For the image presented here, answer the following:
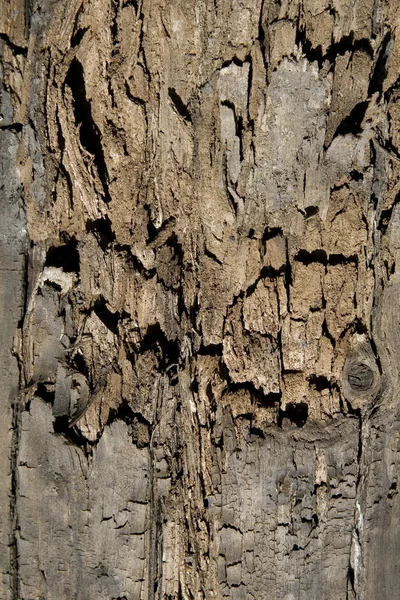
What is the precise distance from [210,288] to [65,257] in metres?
0.42

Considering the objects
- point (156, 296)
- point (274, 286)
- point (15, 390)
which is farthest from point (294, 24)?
point (15, 390)

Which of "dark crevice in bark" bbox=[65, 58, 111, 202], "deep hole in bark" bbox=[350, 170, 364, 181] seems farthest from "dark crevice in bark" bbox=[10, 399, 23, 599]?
"deep hole in bark" bbox=[350, 170, 364, 181]

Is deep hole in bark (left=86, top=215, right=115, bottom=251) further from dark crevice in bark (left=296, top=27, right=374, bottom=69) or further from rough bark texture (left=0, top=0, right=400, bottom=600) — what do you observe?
dark crevice in bark (left=296, top=27, right=374, bottom=69)

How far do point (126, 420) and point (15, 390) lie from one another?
0.35 m

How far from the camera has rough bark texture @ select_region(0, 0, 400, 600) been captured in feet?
4.87

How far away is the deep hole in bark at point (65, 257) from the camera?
61.9 inches

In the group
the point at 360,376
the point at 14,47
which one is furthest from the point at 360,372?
the point at 14,47

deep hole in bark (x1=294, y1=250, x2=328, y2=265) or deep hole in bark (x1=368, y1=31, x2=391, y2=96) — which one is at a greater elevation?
deep hole in bark (x1=368, y1=31, x2=391, y2=96)

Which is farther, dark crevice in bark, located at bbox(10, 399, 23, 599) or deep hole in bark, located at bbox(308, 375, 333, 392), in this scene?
dark crevice in bark, located at bbox(10, 399, 23, 599)

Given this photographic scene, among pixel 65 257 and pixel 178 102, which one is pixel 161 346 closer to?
pixel 65 257

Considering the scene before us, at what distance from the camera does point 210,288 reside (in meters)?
1.54

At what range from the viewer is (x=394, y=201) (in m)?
1.51

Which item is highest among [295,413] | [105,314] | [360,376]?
[105,314]

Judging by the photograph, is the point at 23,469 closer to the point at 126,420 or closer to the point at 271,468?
the point at 126,420
